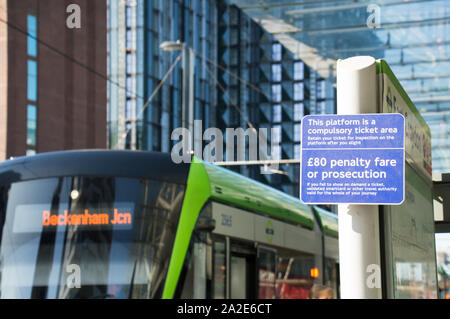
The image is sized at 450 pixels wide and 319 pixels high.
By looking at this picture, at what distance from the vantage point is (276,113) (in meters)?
66.2

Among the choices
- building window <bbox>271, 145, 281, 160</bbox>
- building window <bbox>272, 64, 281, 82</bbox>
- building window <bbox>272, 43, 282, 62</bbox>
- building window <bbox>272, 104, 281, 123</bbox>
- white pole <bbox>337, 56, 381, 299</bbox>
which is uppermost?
building window <bbox>272, 43, 282, 62</bbox>

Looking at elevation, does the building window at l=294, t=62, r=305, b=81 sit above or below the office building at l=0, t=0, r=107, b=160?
above

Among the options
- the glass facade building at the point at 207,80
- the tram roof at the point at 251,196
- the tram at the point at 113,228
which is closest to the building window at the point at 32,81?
the glass facade building at the point at 207,80

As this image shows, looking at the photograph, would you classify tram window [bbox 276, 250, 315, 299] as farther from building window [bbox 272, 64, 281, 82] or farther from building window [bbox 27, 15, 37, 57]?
building window [bbox 272, 64, 281, 82]

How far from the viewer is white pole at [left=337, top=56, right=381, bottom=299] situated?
416 centimetres

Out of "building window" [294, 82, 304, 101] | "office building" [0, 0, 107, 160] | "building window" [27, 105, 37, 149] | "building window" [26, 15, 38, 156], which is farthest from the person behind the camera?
"building window" [294, 82, 304, 101]

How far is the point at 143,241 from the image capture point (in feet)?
27.8

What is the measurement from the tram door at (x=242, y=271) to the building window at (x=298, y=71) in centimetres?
5672

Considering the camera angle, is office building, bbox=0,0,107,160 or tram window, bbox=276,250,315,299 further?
office building, bbox=0,0,107,160

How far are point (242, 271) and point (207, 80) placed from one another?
48406 millimetres

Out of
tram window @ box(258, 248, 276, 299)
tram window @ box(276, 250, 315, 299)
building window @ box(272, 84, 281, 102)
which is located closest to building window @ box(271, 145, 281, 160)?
building window @ box(272, 84, 281, 102)

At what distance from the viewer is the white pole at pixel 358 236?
4.16 m

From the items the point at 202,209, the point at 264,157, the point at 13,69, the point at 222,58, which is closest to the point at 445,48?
the point at 202,209

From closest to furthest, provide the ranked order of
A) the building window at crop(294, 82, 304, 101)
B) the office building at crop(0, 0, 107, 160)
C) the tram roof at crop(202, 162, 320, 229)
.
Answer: the tram roof at crop(202, 162, 320, 229)
the office building at crop(0, 0, 107, 160)
the building window at crop(294, 82, 304, 101)
